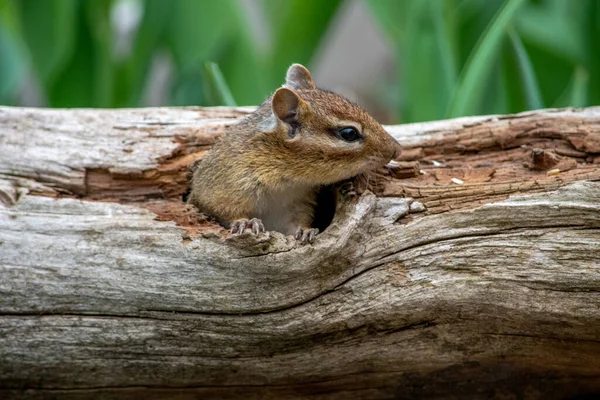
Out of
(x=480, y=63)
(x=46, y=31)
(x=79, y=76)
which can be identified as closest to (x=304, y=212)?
(x=480, y=63)

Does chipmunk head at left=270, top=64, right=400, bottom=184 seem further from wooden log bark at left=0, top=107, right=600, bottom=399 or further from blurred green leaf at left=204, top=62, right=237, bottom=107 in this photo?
blurred green leaf at left=204, top=62, right=237, bottom=107

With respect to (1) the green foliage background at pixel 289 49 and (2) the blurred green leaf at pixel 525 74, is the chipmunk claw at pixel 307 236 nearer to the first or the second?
(1) the green foliage background at pixel 289 49

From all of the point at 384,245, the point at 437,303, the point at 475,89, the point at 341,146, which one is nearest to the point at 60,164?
the point at 341,146

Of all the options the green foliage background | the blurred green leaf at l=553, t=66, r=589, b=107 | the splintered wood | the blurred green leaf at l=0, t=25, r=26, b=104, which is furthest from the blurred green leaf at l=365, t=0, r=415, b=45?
the blurred green leaf at l=0, t=25, r=26, b=104

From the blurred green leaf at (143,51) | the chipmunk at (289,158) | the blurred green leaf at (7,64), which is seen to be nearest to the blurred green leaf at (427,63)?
the chipmunk at (289,158)

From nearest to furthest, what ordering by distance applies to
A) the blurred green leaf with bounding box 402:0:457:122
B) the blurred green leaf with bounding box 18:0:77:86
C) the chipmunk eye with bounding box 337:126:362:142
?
the chipmunk eye with bounding box 337:126:362:142 → the blurred green leaf with bounding box 402:0:457:122 → the blurred green leaf with bounding box 18:0:77:86

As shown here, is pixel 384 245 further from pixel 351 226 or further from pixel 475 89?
pixel 475 89

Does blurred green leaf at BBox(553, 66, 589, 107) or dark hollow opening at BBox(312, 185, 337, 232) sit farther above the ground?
blurred green leaf at BBox(553, 66, 589, 107)

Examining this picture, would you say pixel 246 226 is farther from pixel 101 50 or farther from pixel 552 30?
pixel 101 50
